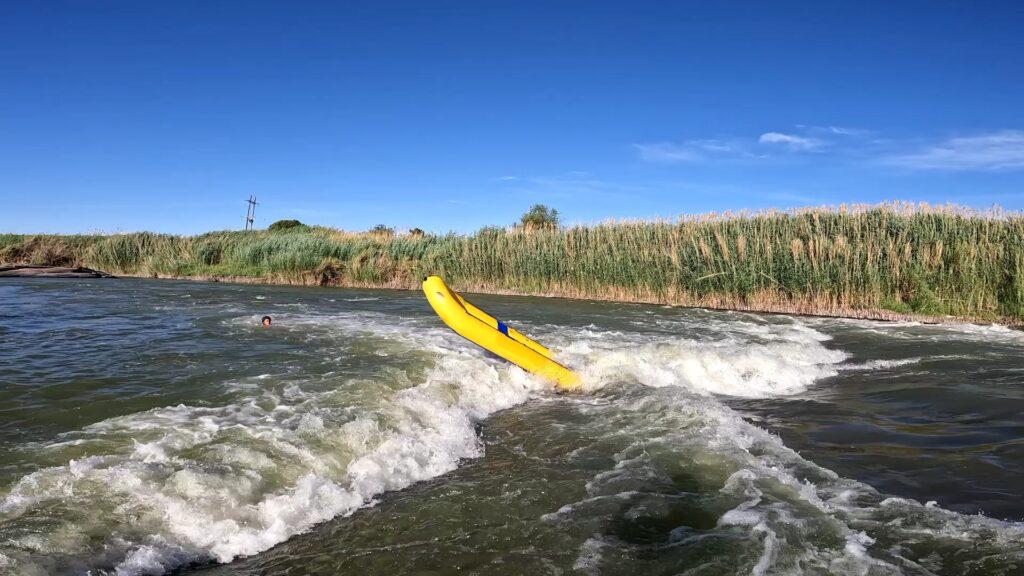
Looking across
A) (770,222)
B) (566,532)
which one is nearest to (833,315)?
(770,222)

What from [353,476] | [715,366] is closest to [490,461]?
[353,476]

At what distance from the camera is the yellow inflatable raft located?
7.11m

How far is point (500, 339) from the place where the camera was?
7176 millimetres

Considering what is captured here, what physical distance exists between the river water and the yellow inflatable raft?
218mm

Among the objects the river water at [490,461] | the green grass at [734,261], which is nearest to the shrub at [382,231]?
the green grass at [734,261]

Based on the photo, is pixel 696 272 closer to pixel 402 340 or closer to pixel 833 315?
pixel 833 315

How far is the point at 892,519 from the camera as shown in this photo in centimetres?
328

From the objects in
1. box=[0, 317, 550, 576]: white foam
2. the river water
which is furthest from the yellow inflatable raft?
box=[0, 317, 550, 576]: white foam

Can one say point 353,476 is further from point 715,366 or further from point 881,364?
point 881,364

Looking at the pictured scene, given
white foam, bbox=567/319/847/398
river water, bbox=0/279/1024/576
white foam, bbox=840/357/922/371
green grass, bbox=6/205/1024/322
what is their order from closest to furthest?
river water, bbox=0/279/1024/576 → white foam, bbox=567/319/847/398 → white foam, bbox=840/357/922/371 → green grass, bbox=6/205/1024/322

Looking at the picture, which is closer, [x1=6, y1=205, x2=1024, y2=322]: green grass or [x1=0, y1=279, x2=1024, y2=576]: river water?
[x1=0, y1=279, x2=1024, y2=576]: river water

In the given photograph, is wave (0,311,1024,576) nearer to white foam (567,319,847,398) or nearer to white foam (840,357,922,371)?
white foam (567,319,847,398)

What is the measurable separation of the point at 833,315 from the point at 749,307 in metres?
2.00

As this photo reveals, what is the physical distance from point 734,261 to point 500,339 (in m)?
10.9
